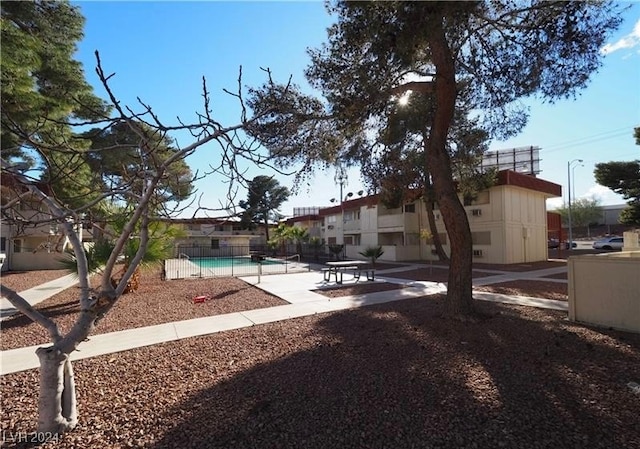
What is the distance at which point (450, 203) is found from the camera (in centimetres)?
718

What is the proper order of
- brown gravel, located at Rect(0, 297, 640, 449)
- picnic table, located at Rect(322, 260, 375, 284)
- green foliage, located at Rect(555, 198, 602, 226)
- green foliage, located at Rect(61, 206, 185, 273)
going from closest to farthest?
brown gravel, located at Rect(0, 297, 640, 449) < green foliage, located at Rect(61, 206, 185, 273) < picnic table, located at Rect(322, 260, 375, 284) < green foliage, located at Rect(555, 198, 602, 226)

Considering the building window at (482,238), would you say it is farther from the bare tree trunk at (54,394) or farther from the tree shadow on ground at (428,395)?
the bare tree trunk at (54,394)

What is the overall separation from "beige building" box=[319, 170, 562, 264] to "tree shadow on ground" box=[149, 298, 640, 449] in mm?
14015

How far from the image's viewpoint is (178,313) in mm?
8477

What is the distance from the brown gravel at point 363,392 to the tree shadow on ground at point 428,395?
0.02m

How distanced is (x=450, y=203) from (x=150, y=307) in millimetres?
8042

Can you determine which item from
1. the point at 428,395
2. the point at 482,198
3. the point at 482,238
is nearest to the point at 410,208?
the point at 482,198

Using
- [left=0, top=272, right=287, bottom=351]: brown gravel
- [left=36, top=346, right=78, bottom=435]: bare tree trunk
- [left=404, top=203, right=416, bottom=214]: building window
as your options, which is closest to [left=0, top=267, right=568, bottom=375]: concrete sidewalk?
[left=0, top=272, right=287, bottom=351]: brown gravel

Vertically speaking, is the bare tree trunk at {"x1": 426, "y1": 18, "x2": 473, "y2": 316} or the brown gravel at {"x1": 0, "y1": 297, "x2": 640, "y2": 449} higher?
the bare tree trunk at {"x1": 426, "y1": 18, "x2": 473, "y2": 316}

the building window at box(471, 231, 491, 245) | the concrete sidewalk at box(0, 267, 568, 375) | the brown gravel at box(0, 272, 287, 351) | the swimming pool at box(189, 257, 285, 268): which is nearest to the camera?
the concrete sidewalk at box(0, 267, 568, 375)

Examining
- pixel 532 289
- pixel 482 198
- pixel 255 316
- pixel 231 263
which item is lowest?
pixel 231 263

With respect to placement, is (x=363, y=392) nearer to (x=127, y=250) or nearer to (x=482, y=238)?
(x=127, y=250)

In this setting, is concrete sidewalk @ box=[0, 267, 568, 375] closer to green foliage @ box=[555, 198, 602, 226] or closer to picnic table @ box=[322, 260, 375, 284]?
picnic table @ box=[322, 260, 375, 284]

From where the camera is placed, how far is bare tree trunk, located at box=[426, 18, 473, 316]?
23.3 ft
